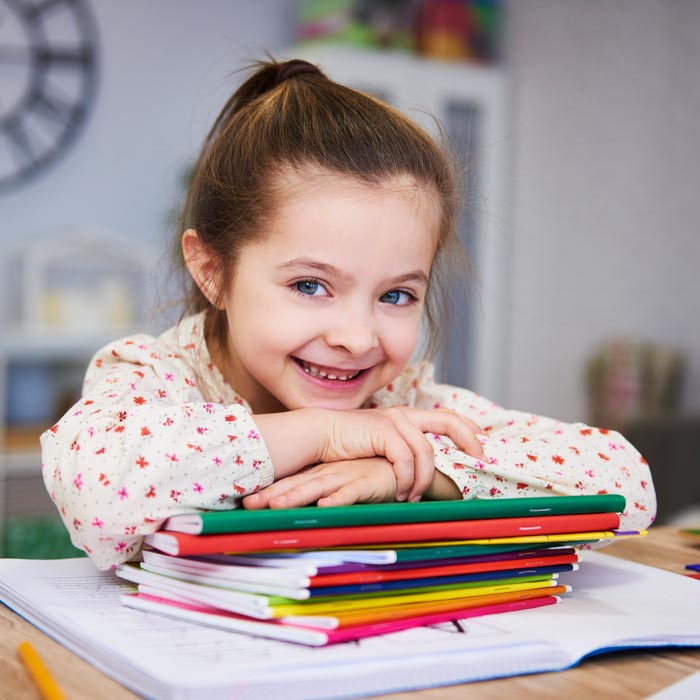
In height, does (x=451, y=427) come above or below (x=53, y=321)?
above

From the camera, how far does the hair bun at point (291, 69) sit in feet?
3.25

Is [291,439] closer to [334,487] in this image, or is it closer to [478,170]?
→ [334,487]

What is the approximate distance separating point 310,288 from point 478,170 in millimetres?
3106

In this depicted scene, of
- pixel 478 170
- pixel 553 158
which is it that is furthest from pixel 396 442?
pixel 553 158

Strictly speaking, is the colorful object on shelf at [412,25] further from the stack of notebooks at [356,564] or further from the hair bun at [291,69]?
the stack of notebooks at [356,564]

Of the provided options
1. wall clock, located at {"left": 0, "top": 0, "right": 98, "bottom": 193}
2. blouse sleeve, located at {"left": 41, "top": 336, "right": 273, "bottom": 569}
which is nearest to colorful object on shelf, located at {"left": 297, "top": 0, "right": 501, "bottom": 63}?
wall clock, located at {"left": 0, "top": 0, "right": 98, "bottom": 193}

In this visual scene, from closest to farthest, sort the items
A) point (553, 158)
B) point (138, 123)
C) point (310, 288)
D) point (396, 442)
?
1. point (396, 442)
2. point (310, 288)
3. point (138, 123)
4. point (553, 158)

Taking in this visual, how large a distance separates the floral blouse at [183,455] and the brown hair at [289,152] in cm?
12

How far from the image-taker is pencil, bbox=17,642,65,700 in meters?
0.47

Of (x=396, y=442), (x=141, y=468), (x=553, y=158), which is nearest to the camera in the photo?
(x=141, y=468)

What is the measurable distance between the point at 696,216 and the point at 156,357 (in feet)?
9.78

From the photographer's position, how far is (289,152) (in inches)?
34.9

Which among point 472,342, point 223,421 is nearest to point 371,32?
point 472,342

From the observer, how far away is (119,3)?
406 cm
